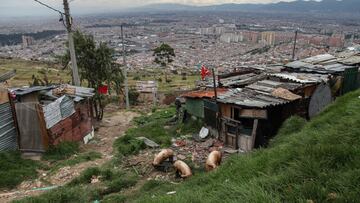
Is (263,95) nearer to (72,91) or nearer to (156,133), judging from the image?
(156,133)

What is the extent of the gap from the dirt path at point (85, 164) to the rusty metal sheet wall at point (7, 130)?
4.79 feet

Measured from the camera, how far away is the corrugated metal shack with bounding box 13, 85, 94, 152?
9.71 m

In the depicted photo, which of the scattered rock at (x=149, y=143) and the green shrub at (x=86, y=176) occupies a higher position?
the green shrub at (x=86, y=176)

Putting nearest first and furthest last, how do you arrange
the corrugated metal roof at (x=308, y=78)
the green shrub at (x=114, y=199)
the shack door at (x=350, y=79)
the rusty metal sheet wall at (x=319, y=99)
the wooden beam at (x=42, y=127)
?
the green shrub at (x=114, y=199), the wooden beam at (x=42, y=127), the rusty metal sheet wall at (x=319, y=99), the corrugated metal roof at (x=308, y=78), the shack door at (x=350, y=79)

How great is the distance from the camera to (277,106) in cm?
1019

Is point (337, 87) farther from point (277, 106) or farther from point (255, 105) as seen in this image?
point (255, 105)

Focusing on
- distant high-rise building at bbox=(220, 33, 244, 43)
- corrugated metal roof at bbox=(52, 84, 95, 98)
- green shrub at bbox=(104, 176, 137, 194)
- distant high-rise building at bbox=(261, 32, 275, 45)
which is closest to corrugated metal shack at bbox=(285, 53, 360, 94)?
green shrub at bbox=(104, 176, 137, 194)

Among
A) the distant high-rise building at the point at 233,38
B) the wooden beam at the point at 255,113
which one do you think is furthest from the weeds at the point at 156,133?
the distant high-rise building at the point at 233,38

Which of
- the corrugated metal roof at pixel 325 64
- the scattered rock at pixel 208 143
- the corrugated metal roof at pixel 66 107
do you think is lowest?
the scattered rock at pixel 208 143

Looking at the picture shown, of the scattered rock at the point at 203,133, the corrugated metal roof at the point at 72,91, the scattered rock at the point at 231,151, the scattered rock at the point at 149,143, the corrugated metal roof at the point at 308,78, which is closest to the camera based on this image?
the scattered rock at the point at 231,151

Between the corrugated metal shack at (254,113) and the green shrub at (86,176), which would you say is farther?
the corrugated metal shack at (254,113)

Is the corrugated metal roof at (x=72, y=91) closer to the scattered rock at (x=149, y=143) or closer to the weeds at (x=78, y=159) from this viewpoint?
the weeds at (x=78, y=159)

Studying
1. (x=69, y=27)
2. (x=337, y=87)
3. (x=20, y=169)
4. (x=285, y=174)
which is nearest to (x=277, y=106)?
(x=337, y=87)

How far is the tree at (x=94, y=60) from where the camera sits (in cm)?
1584
